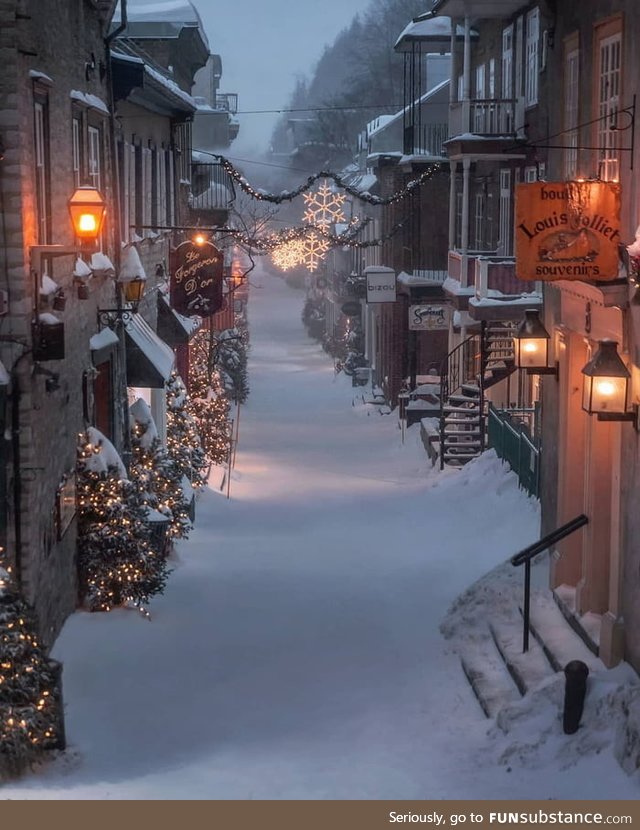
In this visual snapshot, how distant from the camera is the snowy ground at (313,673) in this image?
983 cm

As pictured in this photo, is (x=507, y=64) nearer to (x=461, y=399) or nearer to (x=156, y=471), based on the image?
(x=461, y=399)

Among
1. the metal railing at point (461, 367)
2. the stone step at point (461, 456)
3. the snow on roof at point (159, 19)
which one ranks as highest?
the snow on roof at point (159, 19)

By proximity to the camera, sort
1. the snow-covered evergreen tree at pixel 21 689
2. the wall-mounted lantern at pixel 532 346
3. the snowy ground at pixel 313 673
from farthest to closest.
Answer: the wall-mounted lantern at pixel 532 346, the snowy ground at pixel 313 673, the snow-covered evergreen tree at pixel 21 689

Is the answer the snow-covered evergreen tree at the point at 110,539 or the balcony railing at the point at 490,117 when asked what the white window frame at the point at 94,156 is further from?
the balcony railing at the point at 490,117

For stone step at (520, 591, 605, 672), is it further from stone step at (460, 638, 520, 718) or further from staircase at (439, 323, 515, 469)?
staircase at (439, 323, 515, 469)

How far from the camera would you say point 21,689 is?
9648mm

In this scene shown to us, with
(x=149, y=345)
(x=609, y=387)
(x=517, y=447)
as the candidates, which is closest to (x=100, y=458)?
(x=149, y=345)

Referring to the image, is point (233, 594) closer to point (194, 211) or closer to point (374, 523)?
point (374, 523)

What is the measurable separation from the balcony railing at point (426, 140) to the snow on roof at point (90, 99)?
1980 centimetres

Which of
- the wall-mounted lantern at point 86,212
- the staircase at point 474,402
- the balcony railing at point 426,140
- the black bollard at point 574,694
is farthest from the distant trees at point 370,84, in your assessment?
the black bollard at point 574,694

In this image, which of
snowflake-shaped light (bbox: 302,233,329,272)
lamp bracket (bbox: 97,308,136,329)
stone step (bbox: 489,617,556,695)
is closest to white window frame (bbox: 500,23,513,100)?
snowflake-shaped light (bbox: 302,233,329,272)

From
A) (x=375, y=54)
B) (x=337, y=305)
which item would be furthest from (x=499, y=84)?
(x=375, y=54)

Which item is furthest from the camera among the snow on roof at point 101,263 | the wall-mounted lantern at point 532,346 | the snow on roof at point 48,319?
the snow on roof at point 101,263

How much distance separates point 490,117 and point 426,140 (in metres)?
10.0
